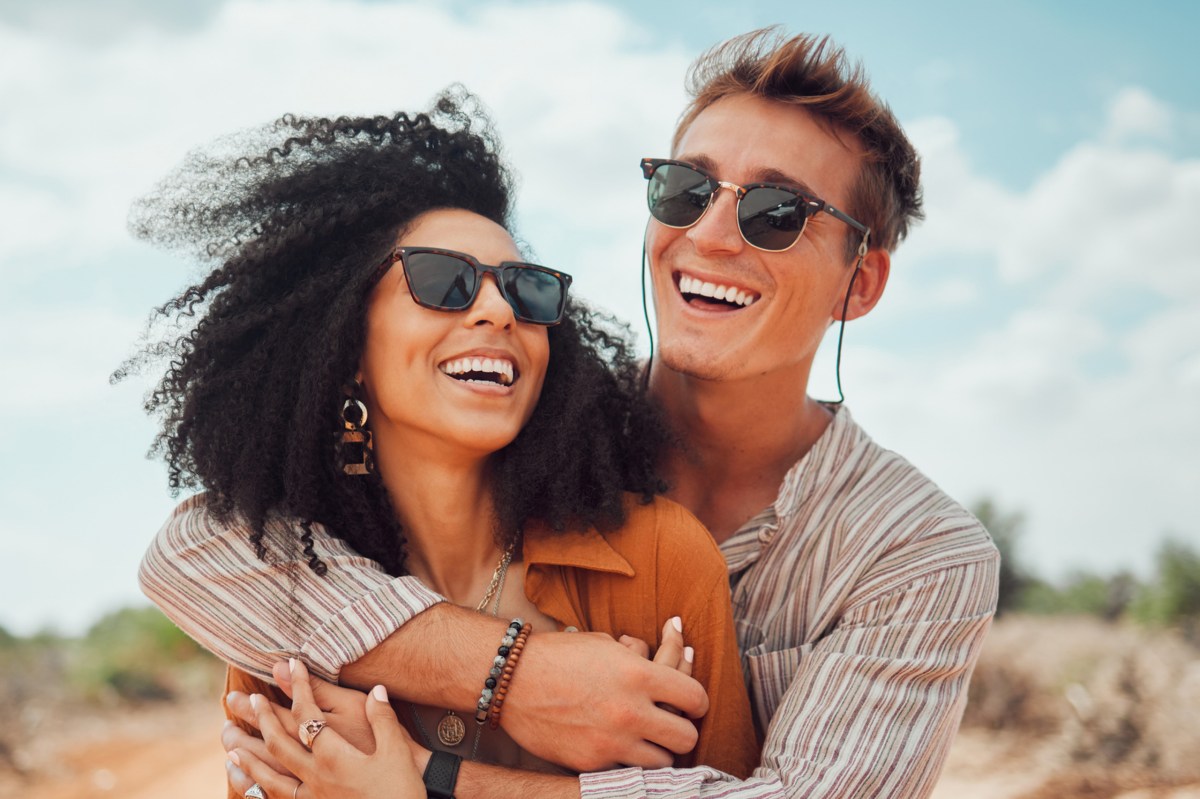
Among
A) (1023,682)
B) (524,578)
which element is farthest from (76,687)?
(524,578)

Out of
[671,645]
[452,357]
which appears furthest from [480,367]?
[671,645]

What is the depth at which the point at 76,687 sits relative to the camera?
12.4 metres

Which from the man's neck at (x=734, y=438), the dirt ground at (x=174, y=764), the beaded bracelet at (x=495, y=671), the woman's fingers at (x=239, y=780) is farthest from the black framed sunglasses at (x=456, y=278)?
the dirt ground at (x=174, y=764)

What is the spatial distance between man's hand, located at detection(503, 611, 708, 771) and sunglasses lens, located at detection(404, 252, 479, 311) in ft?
3.30

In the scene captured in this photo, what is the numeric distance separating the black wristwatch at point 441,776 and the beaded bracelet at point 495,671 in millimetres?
144

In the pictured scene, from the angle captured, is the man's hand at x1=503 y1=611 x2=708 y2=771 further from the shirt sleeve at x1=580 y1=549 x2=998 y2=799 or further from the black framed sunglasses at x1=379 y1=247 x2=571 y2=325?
the black framed sunglasses at x1=379 y1=247 x2=571 y2=325

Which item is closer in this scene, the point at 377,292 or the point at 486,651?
the point at 486,651

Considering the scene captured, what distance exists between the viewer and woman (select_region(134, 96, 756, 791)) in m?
3.09

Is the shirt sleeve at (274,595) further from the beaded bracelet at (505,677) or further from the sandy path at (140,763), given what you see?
the sandy path at (140,763)

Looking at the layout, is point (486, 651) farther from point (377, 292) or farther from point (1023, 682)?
point (1023, 682)

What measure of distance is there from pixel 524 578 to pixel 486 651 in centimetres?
38

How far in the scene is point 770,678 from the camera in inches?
138

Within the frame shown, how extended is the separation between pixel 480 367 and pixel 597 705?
3.31ft

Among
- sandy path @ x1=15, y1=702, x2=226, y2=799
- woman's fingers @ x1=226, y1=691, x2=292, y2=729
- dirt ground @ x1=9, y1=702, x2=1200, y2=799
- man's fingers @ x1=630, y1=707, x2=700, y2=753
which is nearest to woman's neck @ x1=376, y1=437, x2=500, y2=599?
woman's fingers @ x1=226, y1=691, x2=292, y2=729
